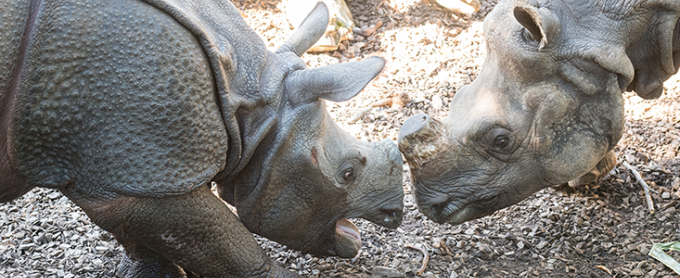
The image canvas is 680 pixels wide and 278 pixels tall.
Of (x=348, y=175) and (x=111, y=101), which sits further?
(x=348, y=175)

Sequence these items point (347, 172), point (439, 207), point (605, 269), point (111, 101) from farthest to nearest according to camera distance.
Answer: point (605, 269) < point (439, 207) < point (347, 172) < point (111, 101)

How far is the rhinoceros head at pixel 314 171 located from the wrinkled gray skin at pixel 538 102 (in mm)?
352

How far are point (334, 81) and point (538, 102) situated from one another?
49.0 inches

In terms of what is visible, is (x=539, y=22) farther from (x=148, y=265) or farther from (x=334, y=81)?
(x=148, y=265)

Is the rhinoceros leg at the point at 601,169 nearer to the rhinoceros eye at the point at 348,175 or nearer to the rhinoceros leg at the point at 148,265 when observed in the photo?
the rhinoceros eye at the point at 348,175

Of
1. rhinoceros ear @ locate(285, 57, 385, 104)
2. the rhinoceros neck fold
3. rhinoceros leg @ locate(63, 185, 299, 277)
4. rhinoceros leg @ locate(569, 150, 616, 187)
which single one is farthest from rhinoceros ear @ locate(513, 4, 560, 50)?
rhinoceros leg @ locate(63, 185, 299, 277)

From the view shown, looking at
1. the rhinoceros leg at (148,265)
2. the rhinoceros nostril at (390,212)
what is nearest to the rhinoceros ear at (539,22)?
the rhinoceros nostril at (390,212)

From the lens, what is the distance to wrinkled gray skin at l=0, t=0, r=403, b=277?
9.02 ft

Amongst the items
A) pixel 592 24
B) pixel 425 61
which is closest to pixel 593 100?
pixel 592 24

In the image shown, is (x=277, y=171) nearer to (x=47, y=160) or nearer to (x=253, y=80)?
(x=253, y=80)

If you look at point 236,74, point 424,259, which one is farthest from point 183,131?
point 424,259

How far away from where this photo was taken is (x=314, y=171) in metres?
3.50

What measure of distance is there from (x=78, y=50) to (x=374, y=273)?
7.98 feet

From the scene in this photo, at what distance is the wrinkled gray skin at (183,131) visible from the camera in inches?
108
